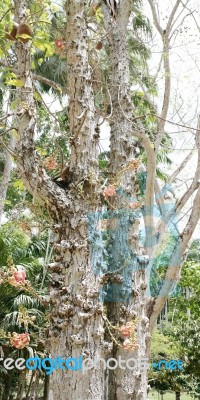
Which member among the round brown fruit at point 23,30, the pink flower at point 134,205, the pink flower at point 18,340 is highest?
the round brown fruit at point 23,30

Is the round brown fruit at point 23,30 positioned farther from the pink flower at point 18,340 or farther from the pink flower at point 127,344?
the pink flower at point 127,344

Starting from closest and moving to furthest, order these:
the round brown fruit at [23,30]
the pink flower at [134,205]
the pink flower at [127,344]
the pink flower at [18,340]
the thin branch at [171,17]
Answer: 1. the pink flower at [18,340]
2. the pink flower at [127,344]
3. the round brown fruit at [23,30]
4. the pink flower at [134,205]
5. the thin branch at [171,17]

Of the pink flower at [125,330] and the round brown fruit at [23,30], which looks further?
the round brown fruit at [23,30]

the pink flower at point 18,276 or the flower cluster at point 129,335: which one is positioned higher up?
the pink flower at point 18,276

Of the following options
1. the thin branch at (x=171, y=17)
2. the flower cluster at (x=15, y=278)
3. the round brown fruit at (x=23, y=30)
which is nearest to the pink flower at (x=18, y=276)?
the flower cluster at (x=15, y=278)

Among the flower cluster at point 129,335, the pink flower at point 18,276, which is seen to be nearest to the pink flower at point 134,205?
the flower cluster at point 129,335

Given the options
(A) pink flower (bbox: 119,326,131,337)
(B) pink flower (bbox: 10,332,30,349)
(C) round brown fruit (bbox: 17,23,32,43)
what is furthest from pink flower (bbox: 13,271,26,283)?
(C) round brown fruit (bbox: 17,23,32,43)

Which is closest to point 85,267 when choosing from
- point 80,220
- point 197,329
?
point 80,220

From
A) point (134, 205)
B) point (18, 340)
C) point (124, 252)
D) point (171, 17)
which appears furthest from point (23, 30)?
point (171, 17)

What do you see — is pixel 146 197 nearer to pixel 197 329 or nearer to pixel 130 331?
pixel 130 331

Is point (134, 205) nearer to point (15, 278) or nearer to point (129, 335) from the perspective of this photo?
point (129, 335)

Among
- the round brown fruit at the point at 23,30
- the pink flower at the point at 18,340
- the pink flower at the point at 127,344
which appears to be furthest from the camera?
the round brown fruit at the point at 23,30

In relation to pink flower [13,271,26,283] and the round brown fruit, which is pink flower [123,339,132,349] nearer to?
pink flower [13,271,26,283]

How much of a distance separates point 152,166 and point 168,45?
1.15 m
